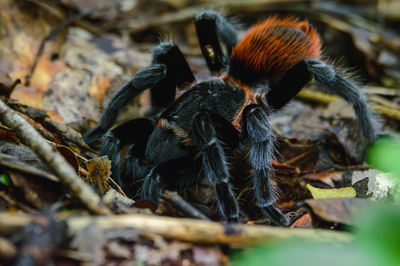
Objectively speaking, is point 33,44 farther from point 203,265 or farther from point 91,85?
point 203,265

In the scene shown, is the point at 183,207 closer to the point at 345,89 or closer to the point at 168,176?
the point at 168,176

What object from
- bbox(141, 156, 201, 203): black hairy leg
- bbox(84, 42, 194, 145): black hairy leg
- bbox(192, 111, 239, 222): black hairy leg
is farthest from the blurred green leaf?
bbox(84, 42, 194, 145): black hairy leg

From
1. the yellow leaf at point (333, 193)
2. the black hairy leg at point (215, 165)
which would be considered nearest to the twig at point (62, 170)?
the black hairy leg at point (215, 165)

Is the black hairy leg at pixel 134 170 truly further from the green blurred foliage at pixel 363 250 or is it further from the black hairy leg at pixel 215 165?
the green blurred foliage at pixel 363 250

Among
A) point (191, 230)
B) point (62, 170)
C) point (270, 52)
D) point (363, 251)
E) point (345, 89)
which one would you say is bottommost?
point (191, 230)

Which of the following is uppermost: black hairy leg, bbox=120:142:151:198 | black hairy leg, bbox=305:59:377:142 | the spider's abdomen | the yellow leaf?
the spider's abdomen

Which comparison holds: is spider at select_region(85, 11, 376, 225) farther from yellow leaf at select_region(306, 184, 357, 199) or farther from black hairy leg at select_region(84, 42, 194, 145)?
yellow leaf at select_region(306, 184, 357, 199)

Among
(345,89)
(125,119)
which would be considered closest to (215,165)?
(345,89)
